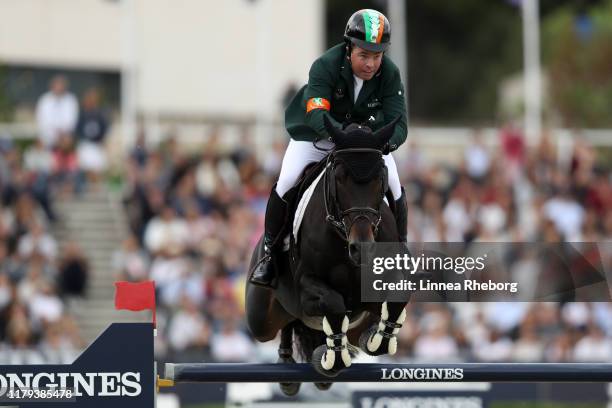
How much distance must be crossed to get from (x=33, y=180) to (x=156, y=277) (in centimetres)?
236

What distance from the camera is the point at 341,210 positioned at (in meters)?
7.18

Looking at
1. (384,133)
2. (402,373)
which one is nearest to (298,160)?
(384,133)

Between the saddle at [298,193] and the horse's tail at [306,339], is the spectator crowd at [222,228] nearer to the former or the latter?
the horse's tail at [306,339]

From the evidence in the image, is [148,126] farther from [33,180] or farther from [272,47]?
[272,47]

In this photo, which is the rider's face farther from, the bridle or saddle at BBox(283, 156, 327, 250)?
saddle at BBox(283, 156, 327, 250)

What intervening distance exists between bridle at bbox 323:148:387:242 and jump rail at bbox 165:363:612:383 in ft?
2.50

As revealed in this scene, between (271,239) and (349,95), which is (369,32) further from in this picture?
(271,239)

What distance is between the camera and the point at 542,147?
62.4ft

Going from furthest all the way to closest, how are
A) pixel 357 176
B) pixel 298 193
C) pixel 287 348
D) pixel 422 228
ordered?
1. pixel 422 228
2. pixel 287 348
3. pixel 298 193
4. pixel 357 176

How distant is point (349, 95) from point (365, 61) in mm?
282

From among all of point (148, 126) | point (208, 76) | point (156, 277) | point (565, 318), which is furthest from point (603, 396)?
point (208, 76)

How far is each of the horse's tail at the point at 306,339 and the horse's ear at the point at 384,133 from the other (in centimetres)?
186

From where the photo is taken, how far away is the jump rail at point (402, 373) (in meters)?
7.13

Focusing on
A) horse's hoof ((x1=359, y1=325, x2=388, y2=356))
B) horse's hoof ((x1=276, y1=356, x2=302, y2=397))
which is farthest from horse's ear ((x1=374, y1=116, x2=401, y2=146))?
horse's hoof ((x1=276, y1=356, x2=302, y2=397))
